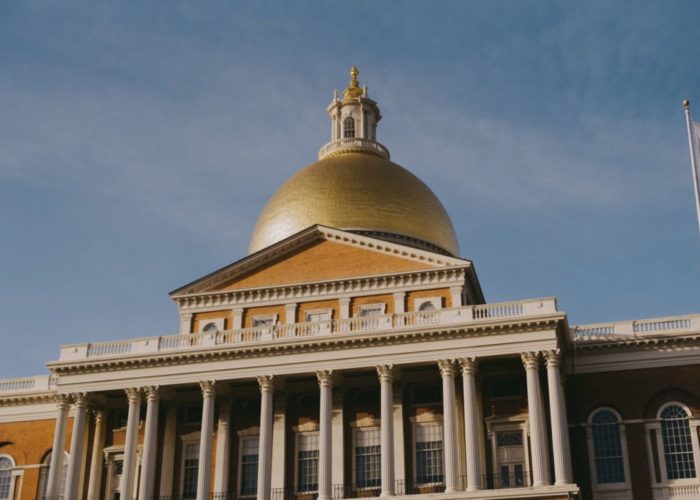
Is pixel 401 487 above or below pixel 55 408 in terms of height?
below

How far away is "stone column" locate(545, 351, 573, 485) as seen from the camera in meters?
41.4

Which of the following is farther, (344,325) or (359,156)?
(359,156)

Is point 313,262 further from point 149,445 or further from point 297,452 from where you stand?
point 149,445

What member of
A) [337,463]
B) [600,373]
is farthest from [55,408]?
[600,373]

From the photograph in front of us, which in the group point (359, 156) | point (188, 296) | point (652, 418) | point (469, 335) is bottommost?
point (652, 418)

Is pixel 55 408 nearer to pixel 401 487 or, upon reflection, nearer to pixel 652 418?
pixel 401 487

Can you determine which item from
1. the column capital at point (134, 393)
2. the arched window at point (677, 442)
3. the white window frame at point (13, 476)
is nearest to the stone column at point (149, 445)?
the column capital at point (134, 393)

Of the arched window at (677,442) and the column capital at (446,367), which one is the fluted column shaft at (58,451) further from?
the arched window at (677,442)

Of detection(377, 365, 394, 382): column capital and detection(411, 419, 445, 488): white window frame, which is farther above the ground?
detection(377, 365, 394, 382): column capital

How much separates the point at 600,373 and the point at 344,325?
10948mm

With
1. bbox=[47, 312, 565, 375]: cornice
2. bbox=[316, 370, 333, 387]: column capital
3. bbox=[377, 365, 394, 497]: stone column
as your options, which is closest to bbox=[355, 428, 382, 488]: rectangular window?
bbox=[377, 365, 394, 497]: stone column

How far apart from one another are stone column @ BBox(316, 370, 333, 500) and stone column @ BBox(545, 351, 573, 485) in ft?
29.1

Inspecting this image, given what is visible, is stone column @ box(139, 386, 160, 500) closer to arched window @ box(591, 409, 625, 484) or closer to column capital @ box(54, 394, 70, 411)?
column capital @ box(54, 394, 70, 411)

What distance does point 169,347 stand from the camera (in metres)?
48.6
